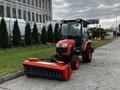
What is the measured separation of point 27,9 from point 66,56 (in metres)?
54.6

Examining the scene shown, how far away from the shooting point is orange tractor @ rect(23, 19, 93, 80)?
9078 mm

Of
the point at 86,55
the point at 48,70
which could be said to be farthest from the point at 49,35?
the point at 48,70

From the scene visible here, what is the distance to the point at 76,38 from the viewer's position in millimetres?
13164

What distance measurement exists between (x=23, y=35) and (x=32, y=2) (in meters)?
38.8

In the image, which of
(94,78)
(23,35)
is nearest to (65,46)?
(94,78)

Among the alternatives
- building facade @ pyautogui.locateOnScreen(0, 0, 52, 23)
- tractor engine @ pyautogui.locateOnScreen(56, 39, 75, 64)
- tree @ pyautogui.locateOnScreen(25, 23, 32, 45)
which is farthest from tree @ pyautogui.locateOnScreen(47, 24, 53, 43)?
tractor engine @ pyautogui.locateOnScreen(56, 39, 75, 64)

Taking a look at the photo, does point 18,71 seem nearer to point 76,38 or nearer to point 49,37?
point 76,38

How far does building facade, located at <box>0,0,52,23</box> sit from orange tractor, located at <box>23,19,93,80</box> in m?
42.1

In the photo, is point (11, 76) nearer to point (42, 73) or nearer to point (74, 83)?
point (42, 73)

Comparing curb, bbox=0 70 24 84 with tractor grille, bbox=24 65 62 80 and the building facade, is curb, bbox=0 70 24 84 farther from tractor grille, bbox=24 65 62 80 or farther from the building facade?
the building facade

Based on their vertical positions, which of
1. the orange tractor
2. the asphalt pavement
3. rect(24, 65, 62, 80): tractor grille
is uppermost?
the orange tractor

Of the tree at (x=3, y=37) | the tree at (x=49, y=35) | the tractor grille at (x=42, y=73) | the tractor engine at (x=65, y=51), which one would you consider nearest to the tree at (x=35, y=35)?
the tree at (x=49, y=35)

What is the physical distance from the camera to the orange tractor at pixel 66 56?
29.8 feet

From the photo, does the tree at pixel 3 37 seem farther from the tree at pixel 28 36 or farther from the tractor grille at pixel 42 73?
the tractor grille at pixel 42 73
